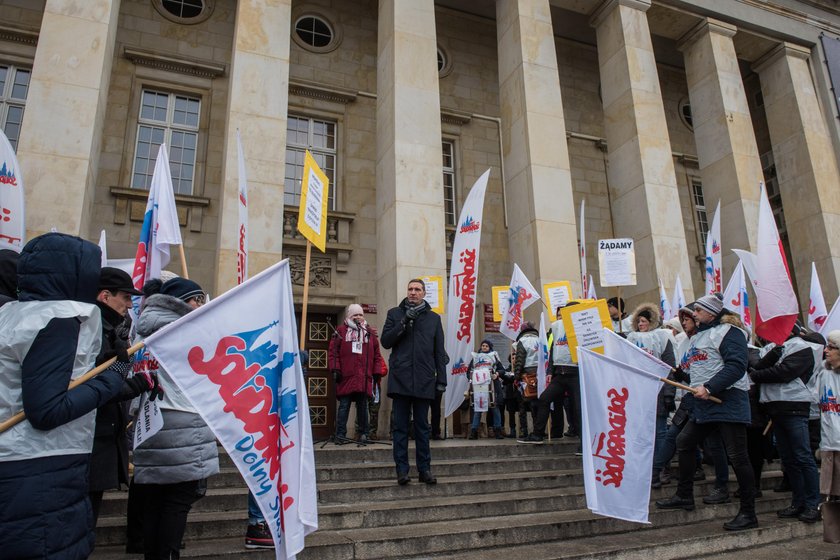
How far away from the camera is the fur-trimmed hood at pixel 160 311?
3484 millimetres

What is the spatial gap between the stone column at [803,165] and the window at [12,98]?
18959 mm

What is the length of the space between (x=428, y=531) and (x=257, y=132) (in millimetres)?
8245

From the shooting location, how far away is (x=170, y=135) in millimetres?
13945

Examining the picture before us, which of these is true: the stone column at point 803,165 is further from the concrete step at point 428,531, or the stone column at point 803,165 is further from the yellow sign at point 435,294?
the concrete step at point 428,531

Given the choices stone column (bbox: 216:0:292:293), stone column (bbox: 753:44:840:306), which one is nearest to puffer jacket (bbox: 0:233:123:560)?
stone column (bbox: 216:0:292:293)

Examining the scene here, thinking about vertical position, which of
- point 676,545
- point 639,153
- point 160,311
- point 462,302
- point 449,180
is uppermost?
point 449,180

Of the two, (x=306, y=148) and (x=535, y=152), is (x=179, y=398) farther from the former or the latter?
(x=306, y=148)

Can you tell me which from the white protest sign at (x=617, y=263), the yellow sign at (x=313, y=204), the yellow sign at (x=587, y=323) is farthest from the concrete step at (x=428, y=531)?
the white protest sign at (x=617, y=263)

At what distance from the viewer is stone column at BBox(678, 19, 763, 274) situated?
1472cm

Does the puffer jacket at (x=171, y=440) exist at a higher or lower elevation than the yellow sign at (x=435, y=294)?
lower

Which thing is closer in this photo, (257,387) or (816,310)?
(257,387)

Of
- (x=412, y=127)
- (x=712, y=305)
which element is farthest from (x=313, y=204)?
(x=412, y=127)

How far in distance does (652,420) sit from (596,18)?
44.8 feet

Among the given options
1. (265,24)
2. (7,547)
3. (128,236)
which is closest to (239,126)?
(265,24)
